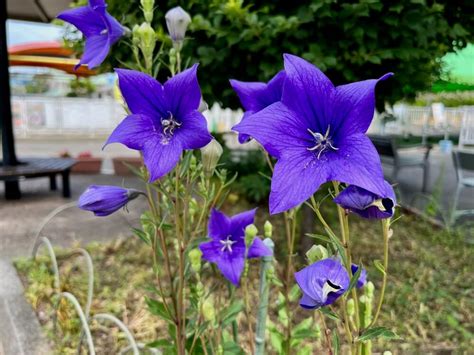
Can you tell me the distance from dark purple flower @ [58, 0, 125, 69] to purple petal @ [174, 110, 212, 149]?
0.34 m

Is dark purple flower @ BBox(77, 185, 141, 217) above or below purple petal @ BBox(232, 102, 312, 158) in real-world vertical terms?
below

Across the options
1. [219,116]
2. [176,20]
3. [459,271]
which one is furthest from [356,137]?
[219,116]

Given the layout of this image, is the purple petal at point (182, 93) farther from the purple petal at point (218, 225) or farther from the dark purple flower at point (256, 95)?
the purple petal at point (218, 225)

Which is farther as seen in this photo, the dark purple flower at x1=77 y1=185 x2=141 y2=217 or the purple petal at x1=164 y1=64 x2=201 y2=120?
the dark purple flower at x1=77 y1=185 x2=141 y2=217

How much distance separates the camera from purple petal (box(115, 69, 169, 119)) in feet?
2.31

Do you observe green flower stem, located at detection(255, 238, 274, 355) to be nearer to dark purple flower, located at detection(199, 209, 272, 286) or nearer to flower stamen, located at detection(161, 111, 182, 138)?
dark purple flower, located at detection(199, 209, 272, 286)

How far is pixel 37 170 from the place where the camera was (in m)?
4.67

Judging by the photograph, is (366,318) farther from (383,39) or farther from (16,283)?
(16,283)

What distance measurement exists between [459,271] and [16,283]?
3049 mm

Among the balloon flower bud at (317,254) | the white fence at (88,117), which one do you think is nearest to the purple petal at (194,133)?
the balloon flower bud at (317,254)

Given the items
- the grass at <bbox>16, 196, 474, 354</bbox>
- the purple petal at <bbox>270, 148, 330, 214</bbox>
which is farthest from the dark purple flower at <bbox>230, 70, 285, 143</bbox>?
the grass at <bbox>16, 196, 474, 354</bbox>

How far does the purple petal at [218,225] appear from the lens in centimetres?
106

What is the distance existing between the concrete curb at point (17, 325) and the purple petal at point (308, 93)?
188cm

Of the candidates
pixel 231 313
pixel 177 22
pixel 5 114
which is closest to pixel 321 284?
pixel 231 313
